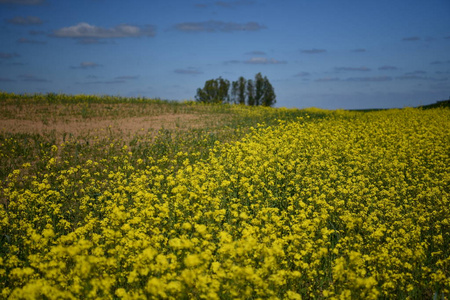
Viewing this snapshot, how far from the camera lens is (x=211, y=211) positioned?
6.80 meters

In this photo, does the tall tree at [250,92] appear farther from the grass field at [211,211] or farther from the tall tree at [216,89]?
the grass field at [211,211]

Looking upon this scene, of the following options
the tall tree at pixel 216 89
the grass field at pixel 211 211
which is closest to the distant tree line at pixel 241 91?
the tall tree at pixel 216 89

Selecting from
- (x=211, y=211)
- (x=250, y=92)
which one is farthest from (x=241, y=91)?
(x=211, y=211)

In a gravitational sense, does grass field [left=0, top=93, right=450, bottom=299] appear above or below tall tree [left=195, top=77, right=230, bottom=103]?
below

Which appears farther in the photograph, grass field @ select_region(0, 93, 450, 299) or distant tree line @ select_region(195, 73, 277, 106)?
distant tree line @ select_region(195, 73, 277, 106)

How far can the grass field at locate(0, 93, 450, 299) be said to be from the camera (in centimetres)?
464

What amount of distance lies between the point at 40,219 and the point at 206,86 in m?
64.7

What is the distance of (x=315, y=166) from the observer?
1205 cm

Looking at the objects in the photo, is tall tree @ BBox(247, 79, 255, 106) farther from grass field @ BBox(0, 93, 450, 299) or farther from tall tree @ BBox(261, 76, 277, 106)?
grass field @ BBox(0, 93, 450, 299)

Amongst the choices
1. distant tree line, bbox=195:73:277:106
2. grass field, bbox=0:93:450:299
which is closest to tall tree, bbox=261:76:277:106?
distant tree line, bbox=195:73:277:106

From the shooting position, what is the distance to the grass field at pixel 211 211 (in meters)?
4.64

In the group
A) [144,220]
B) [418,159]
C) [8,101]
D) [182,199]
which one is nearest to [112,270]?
[144,220]

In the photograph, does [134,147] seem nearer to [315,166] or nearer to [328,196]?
[315,166]

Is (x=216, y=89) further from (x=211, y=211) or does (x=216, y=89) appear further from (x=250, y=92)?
(x=211, y=211)
